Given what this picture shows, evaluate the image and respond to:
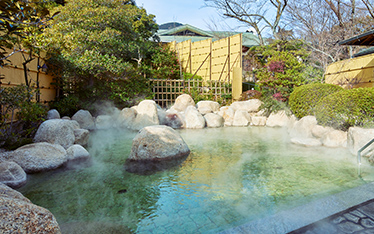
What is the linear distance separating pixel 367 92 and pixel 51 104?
1012 cm

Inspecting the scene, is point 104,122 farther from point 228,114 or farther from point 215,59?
point 215,59

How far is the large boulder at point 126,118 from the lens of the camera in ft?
33.2

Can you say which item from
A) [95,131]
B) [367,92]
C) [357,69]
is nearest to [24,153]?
[95,131]

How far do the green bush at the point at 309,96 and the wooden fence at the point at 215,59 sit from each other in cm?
513

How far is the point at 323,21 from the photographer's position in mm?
12656

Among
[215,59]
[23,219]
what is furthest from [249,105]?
[23,219]

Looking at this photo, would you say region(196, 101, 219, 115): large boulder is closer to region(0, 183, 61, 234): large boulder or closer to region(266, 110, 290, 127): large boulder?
region(266, 110, 290, 127): large boulder

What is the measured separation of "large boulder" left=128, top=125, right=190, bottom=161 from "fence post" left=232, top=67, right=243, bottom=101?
27.6 ft

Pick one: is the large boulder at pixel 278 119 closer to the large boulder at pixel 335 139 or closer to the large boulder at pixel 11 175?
the large boulder at pixel 335 139

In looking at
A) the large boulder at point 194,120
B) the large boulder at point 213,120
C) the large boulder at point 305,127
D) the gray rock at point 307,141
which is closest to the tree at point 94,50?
the large boulder at point 194,120

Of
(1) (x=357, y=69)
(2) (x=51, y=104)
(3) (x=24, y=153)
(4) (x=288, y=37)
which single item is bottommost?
(3) (x=24, y=153)

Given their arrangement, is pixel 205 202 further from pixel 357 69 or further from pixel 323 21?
pixel 323 21

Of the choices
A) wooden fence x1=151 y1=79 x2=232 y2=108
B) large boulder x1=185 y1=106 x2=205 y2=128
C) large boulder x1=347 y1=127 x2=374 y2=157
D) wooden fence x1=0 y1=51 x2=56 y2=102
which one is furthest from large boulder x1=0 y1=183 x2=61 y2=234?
wooden fence x1=151 y1=79 x2=232 y2=108

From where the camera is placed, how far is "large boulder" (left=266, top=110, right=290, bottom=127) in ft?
33.5
